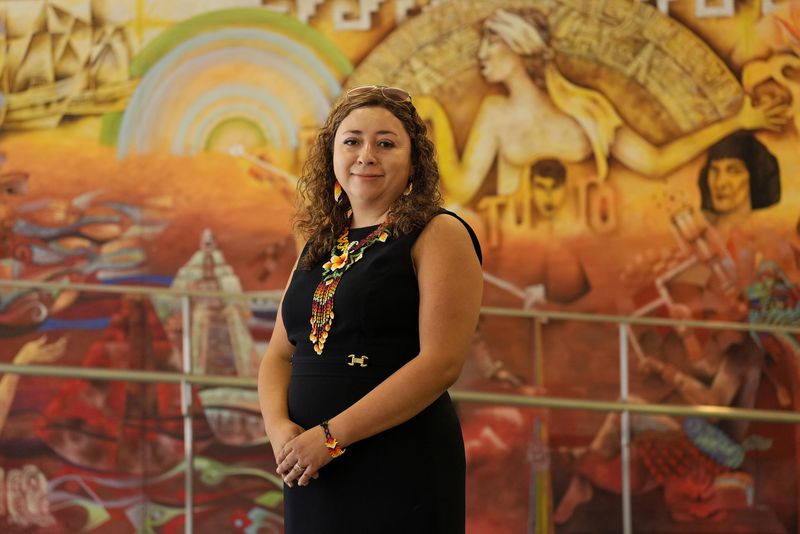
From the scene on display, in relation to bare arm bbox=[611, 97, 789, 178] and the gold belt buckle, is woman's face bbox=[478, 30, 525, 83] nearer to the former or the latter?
bare arm bbox=[611, 97, 789, 178]

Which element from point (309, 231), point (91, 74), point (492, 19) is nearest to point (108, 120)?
point (91, 74)

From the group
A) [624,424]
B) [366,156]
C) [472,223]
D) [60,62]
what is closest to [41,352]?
[60,62]

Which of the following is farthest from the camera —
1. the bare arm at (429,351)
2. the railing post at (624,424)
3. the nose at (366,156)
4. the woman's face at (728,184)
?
the woman's face at (728,184)

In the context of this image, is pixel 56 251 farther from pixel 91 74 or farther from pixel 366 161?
pixel 366 161

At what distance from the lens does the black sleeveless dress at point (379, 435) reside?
1592 mm

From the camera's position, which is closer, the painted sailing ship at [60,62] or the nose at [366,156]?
the nose at [366,156]

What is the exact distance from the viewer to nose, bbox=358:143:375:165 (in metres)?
1.66

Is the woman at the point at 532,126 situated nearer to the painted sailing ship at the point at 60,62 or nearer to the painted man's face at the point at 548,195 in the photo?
the painted man's face at the point at 548,195

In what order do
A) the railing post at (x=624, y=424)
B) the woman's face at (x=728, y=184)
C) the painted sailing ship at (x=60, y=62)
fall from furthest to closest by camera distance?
→ the painted sailing ship at (x=60, y=62) → the woman's face at (x=728, y=184) → the railing post at (x=624, y=424)

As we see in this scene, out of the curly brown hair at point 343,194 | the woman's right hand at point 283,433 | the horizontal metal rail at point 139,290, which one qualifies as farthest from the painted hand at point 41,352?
the woman's right hand at point 283,433

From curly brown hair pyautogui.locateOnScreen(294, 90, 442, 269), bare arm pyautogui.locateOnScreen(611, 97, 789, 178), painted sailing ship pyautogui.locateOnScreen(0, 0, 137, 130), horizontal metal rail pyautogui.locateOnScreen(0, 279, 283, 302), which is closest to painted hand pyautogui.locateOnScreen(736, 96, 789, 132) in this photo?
bare arm pyautogui.locateOnScreen(611, 97, 789, 178)

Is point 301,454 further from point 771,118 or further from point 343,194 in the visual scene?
point 771,118

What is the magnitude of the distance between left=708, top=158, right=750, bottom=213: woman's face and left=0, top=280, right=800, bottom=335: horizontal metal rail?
0.54m

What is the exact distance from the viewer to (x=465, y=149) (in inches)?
180
